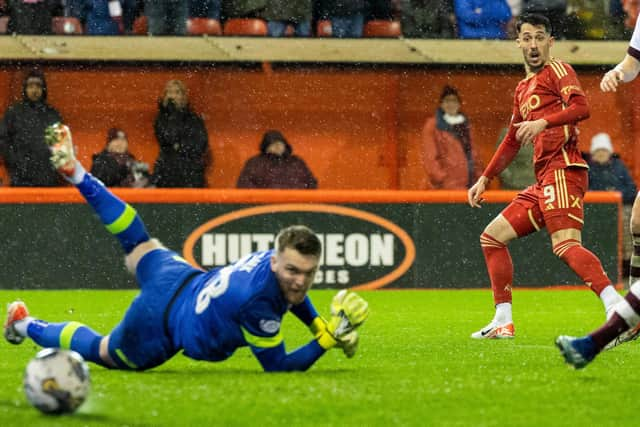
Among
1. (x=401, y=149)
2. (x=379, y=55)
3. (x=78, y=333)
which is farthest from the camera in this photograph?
(x=401, y=149)

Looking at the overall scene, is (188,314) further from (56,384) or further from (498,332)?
(498,332)

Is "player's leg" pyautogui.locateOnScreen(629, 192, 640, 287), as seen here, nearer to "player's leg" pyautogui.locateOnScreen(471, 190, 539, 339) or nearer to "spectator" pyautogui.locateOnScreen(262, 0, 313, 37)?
"player's leg" pyautogui.locateOnScreen(471, 190, 539, 339)

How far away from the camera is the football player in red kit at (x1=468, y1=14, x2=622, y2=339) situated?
26.9 ft

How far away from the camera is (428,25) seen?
59.0 ft

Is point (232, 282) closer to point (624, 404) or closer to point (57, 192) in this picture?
point (624, 404)

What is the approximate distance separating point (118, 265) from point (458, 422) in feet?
30.3

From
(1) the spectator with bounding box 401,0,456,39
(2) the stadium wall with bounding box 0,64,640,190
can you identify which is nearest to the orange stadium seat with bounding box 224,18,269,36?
(2) the stadium wall with bounding box 0,64,640,190

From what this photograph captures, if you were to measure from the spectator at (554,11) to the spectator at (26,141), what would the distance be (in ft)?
21.2

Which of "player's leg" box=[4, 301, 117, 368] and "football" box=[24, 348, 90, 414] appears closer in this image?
"football" box=[24, 348, 90, 414]

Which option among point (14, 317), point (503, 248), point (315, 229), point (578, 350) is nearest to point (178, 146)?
point (315, 229)

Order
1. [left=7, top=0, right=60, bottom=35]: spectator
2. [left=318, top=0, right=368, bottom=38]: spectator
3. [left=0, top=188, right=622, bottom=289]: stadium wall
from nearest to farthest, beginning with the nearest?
[left=0, top=188, right=622, bottom=289]: stadium wall < [left=7, top=0, right=60, bottom=35]: spectator < [left=318, top=0, right=368, bottom=38]: spectator

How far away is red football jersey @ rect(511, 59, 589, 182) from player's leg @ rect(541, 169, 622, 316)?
88 mm

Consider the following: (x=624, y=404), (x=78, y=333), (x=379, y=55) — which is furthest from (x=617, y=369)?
(x=379, y=55)

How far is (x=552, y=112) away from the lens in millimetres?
8438
